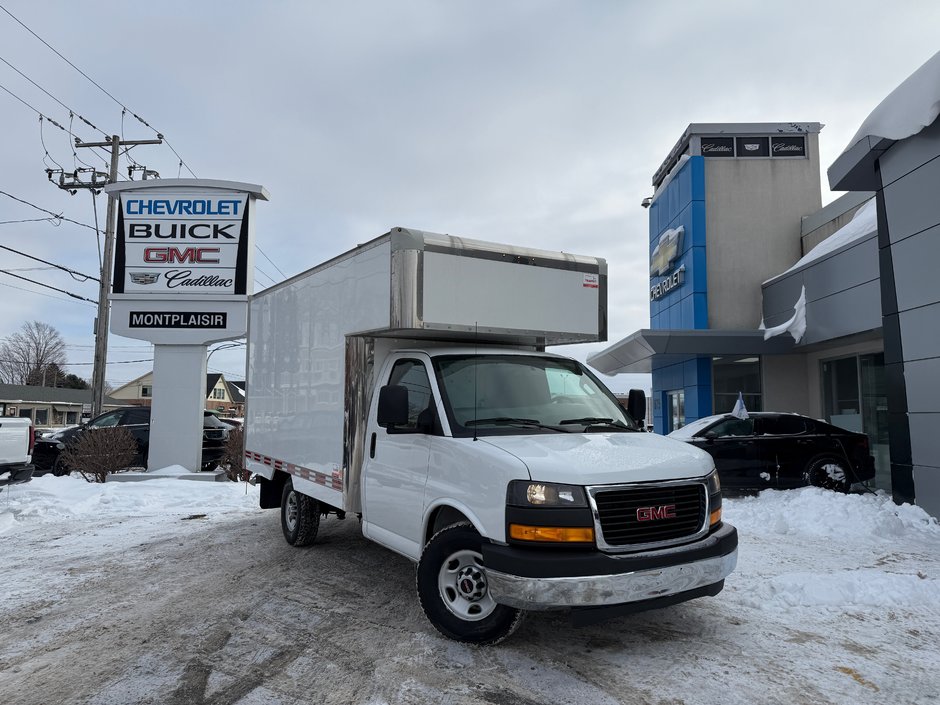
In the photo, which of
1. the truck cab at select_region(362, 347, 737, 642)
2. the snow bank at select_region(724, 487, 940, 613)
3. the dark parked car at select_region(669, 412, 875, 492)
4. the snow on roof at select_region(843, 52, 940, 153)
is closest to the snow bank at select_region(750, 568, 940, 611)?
the snow bank at select_region(724, 487, 940, 613)

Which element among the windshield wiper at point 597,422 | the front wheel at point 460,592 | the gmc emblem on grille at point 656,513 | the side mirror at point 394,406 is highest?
the side mirror at point 394,406

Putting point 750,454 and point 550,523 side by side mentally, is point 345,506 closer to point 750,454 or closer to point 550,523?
point 550,523

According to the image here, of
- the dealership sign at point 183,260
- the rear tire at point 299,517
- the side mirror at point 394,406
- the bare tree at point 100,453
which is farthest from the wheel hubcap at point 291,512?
the bare tree at point 100,453

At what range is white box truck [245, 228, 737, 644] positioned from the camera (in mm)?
3820

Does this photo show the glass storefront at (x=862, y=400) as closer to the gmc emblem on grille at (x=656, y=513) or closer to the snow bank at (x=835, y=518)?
the snow bank at (x=835, y=518)

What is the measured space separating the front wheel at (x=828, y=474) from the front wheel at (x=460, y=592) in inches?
334

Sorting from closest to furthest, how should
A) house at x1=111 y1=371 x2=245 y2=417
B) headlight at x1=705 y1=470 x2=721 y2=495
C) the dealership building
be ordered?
headlight at x1=705 y1=470 x2=721 y2=495
the dealership building
house at x1=111 y1=371 x2=245 y2=417

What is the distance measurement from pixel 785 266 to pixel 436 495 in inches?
656

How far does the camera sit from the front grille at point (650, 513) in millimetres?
3865

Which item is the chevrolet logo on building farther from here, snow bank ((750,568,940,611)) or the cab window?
the cab window

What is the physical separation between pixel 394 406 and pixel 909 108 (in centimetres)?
802

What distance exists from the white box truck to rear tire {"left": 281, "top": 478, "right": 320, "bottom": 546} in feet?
0.09

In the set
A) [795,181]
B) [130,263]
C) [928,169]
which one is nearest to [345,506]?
[928,169]

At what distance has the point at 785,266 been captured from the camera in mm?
18000
